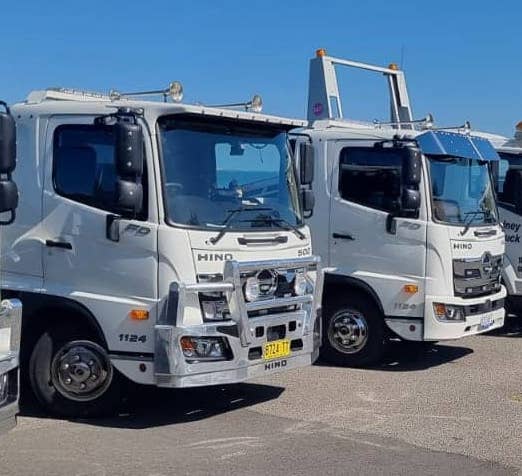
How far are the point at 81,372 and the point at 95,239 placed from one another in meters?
1.17

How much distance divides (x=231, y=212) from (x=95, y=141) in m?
1.32

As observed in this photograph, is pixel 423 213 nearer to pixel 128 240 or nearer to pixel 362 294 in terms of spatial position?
pixel 362 294

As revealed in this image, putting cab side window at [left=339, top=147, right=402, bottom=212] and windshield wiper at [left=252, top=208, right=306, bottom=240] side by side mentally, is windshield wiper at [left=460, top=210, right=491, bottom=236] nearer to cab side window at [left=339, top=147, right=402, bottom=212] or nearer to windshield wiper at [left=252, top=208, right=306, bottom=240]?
cab side window at [left=339, top=147, right=402, bottom=212]

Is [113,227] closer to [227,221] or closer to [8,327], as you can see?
[227,221]

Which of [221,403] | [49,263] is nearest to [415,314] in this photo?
[221,403]

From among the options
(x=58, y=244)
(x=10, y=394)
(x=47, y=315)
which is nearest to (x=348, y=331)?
(x=47, y=315)

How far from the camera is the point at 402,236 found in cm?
1037

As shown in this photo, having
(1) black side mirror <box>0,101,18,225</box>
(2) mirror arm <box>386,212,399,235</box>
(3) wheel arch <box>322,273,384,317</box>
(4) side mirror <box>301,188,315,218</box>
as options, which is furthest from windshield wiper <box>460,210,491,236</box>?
(1) black side mirror <box>0,101,18,225</box>

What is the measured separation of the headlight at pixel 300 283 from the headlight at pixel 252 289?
57cm

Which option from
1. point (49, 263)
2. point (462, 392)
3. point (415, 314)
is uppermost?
point (49, 263)

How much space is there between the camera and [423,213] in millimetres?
10234

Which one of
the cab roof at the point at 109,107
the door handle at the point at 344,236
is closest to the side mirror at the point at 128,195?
the cab roof at the point at 109,107

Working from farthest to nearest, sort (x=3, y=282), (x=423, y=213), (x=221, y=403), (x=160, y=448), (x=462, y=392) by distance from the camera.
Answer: (x=423, y=213), (x=462, y=392), (x=221, y=403), (x=3, y=282), (x=160, y=448)

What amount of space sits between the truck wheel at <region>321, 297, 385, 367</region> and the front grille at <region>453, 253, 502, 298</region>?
98 centimetres
